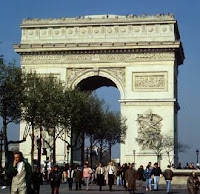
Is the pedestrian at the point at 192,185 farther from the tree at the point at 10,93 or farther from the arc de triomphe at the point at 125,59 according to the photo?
the arc de triomphe at the point at 125,59

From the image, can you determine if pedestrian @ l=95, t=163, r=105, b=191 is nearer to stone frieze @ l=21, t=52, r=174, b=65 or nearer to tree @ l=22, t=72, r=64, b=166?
tree @ l=22, t=72, r=64, b=166

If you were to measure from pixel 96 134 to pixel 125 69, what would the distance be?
27.5 ft

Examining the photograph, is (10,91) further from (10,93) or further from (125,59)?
(125,59)

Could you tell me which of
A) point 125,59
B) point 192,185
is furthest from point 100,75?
point 192,185

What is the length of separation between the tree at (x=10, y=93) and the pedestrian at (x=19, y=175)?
33832 millimetres

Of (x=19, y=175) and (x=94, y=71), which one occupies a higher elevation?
(x=94, y=71)

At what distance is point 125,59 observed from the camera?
7175 cm

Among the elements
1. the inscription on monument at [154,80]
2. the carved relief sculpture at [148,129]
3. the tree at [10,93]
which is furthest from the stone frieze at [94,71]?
the tree at [10,93]

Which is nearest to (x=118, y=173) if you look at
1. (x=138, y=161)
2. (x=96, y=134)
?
(x=138, y=161)

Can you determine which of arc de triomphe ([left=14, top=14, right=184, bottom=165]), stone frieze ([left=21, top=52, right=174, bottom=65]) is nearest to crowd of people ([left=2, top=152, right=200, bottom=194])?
arc de triomphe ([left=14, top=14, right=184, bottom=165])

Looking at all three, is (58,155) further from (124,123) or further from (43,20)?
(43,20)

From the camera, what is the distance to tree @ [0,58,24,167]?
50.2m

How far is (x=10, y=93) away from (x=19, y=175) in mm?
34997

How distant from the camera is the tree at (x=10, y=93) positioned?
5019 cm
